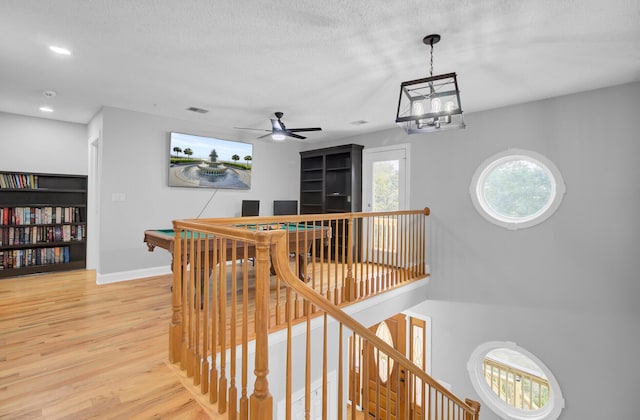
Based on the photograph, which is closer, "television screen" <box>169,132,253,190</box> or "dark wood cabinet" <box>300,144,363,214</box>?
"television screen" <box>169,132,253,190</box>

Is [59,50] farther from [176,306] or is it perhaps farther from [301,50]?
[176,306]

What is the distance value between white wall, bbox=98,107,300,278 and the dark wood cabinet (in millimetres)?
1742

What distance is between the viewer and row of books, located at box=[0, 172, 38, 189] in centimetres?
440

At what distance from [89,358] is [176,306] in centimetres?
81

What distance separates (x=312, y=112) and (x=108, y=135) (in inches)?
105

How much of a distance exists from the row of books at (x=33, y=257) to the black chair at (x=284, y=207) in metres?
3.32

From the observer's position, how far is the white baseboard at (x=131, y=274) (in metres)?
4.07

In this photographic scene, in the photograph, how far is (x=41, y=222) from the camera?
4648mm

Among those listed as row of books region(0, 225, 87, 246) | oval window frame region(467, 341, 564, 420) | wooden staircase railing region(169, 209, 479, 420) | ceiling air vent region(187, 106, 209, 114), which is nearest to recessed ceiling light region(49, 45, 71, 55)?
ceiling air vent region(187, 106, 209, 114)

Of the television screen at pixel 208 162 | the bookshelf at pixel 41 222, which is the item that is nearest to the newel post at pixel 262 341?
the television screen at pixel 208 162

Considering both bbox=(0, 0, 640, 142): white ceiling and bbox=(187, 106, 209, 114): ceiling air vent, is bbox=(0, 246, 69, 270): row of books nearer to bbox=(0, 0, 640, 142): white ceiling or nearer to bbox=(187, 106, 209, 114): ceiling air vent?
bbox=(0, 0, 640, 142): white ceiling

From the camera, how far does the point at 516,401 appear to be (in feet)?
13.8

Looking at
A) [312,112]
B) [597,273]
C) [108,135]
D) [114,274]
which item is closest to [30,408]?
[114,274]

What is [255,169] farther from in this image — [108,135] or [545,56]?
[545,56]
